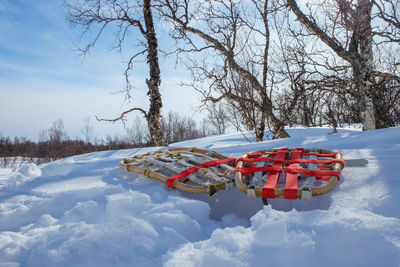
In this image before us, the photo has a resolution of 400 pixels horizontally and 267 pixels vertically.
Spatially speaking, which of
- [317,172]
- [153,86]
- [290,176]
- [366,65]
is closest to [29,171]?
[290,176]

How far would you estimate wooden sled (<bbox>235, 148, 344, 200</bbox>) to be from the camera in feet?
5.24

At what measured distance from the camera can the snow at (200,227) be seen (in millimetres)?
1042

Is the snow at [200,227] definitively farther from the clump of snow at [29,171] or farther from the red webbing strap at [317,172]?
the clump of snow at [29,171]

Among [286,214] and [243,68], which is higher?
[243,68]

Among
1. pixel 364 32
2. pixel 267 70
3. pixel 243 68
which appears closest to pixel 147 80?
pixel 243 68

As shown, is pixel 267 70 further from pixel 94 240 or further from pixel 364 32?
pixel 94 240

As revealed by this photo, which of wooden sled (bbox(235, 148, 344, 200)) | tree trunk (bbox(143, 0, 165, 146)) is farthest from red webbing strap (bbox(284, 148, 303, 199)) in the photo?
tree trunk (bbox(143, 0, 165, 146))

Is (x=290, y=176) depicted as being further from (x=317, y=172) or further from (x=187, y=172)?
(x=187, y=172)

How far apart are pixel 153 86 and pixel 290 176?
4.85 metres

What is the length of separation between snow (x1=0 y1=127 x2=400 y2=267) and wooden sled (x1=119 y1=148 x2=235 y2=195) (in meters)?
0.11

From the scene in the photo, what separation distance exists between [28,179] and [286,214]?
243 centimetres

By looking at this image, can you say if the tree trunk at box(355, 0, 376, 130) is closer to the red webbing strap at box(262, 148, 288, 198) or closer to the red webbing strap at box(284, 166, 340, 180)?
the red webbing strap at box(262, 148, 288, 198)

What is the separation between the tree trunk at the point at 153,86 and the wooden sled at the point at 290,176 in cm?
407

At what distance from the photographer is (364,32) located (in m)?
4.94
